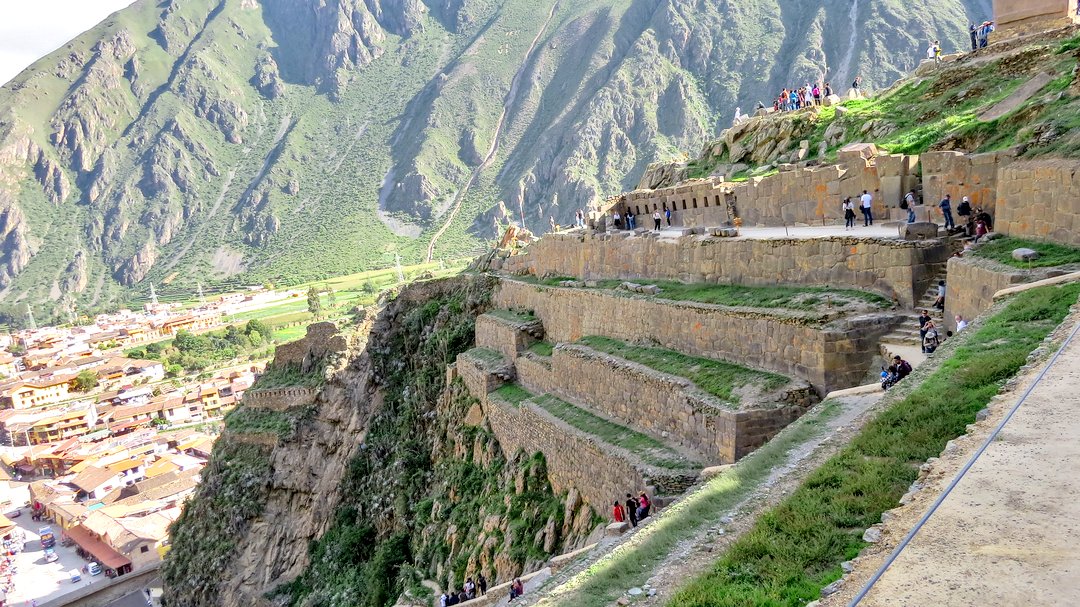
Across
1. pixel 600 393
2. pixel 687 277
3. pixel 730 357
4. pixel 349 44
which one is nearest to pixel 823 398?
pixel 730 357

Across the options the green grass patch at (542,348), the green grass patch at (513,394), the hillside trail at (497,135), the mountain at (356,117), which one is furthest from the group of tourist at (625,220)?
the hillside trail at (497,135)

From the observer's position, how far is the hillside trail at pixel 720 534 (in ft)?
22.7

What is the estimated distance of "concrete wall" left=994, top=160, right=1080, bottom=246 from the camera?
11109mm

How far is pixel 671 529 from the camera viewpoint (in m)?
8.38

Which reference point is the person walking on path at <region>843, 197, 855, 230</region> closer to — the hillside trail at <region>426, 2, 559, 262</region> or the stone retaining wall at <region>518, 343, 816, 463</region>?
the stone retaining wall at <region>518, 343, 816, 463</region>

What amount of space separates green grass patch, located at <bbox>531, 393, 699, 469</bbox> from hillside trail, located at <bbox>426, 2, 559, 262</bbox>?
312 ft

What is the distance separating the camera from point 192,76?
174000mm

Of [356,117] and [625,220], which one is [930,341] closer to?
[625,220]

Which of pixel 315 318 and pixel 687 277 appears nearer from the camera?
pixel 687 277

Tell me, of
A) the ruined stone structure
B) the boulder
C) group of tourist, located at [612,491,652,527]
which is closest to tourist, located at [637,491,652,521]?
group of tourist, located at [612,491,652,527]

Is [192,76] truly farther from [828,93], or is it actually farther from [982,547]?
[982,547]

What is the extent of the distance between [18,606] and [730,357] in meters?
47.9

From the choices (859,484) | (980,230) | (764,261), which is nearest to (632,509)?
(859,484)

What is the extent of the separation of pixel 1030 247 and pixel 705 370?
219 inches
